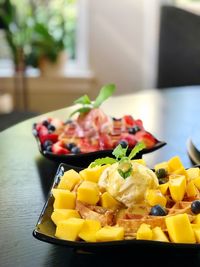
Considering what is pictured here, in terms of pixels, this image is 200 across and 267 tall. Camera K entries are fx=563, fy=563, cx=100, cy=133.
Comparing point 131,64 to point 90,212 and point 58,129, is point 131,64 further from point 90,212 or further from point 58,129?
point 90,212

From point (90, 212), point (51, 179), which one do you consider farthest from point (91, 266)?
point (51, 179)

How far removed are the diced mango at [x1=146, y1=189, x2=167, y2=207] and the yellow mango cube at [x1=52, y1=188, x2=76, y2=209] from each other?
0.12 m

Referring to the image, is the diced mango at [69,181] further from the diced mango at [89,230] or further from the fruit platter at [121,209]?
the diced mango at [89,230]

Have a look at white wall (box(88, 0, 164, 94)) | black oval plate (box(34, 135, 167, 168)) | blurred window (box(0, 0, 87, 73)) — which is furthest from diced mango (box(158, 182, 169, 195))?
blurred window (box(0, 0, 87, 73))

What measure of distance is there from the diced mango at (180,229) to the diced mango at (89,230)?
11 centimetres

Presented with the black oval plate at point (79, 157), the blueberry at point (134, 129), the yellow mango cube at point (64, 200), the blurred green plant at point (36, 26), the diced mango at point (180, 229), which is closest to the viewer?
the diced mango at point (180, 229)

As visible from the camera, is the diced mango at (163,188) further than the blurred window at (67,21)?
No

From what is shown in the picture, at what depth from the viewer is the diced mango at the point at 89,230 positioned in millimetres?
804

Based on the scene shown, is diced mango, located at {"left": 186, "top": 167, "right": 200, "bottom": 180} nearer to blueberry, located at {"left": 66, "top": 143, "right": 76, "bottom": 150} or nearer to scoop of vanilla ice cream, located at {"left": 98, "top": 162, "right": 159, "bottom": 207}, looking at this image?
scoop of vanilla ice cream, located at {"left": 98, "top": 162, "right": 159, "bottom": 207}

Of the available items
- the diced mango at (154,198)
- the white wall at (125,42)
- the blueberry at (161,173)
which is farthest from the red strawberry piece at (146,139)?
the white wall at (125,42)

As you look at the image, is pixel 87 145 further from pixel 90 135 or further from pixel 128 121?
pixel 128 121

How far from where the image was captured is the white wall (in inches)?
133

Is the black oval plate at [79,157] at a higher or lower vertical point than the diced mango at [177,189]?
lower

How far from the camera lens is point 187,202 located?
2.97 feet
